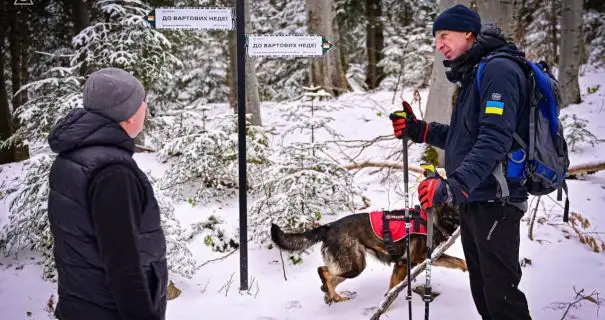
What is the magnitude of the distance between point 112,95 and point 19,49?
37.8ft

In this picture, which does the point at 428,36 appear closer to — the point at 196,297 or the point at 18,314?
the point at 196,297

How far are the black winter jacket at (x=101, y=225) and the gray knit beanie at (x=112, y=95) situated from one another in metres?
0.05

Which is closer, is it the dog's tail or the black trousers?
the black trousers

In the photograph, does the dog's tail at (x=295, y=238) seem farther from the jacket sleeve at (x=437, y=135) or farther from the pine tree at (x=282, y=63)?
the pine tree at (x=282, y=63)

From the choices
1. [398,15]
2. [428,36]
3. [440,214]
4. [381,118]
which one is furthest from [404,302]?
[398,15]

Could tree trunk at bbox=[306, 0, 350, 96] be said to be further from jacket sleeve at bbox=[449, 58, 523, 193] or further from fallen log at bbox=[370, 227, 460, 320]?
jacket sleeve at bbox=[449, 58, 523, 193]

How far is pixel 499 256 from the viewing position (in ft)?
9.70

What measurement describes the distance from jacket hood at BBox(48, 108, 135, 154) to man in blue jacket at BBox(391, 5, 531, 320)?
1.81 metres

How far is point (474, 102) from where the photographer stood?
299 centimetres

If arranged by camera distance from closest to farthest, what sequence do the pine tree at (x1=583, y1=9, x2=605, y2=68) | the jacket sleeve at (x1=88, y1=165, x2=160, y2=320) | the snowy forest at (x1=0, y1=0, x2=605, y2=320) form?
the jacket sleeve at (x1=88, y1=165, x2=160, y2=320) → the snowy forest at (x1=0, y1=0, x2=605, y2=320) → the pine tree at (x1=583, y1=9, x2=605, y2=68)

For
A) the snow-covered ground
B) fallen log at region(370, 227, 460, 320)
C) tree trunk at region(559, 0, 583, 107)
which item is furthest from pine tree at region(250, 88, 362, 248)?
tree trunk at region(559, 0, 583, 107)

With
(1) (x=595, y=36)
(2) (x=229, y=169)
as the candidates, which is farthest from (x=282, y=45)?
(1) (x=595, y=36)

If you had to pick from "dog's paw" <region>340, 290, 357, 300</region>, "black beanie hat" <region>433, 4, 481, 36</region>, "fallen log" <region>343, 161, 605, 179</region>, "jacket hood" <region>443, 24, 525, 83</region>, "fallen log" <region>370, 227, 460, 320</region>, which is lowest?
"dog's paw" <region>340, 290, 357, 300</region>

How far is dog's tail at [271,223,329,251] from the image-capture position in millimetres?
4777
